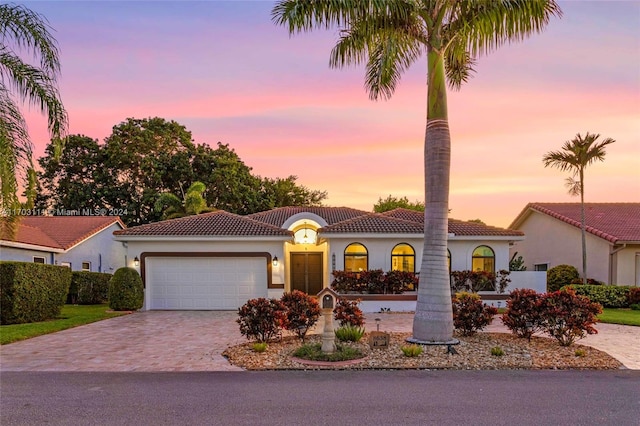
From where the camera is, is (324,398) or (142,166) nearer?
(324,398)

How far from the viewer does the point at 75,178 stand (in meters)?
35.4

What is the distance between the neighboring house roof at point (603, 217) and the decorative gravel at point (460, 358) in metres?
13.3

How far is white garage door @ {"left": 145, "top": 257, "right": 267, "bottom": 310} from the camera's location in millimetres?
18438

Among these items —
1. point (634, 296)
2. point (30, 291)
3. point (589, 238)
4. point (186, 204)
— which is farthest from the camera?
point (186, 204)

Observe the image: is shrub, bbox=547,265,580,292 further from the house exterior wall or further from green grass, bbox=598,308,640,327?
green grass, bbox=598,308,640,327

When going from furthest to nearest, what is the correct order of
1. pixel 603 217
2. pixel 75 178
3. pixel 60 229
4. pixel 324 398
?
pixel 75 178, pixel 60 229, pixel 603 217, pixel 324 398

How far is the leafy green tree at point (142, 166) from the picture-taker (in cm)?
3428

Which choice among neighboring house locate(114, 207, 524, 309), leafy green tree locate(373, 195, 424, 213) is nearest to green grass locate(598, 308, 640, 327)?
neighboring house locate(114, 207, 524, 309)

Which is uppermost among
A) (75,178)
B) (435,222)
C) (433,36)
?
(433,36)

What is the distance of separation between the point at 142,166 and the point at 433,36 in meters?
28.8

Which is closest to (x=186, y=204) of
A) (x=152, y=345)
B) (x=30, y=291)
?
(x=30, y=291)

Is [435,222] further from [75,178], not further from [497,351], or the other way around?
[75,178]

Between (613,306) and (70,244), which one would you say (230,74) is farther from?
(613,306)

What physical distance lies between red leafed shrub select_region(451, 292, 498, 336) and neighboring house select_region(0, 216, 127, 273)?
18368mm
